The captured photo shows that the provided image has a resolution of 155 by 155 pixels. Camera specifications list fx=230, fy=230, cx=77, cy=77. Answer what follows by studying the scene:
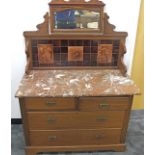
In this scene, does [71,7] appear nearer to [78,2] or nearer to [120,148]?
[78,2]

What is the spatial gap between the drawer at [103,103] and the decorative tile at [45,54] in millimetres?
556

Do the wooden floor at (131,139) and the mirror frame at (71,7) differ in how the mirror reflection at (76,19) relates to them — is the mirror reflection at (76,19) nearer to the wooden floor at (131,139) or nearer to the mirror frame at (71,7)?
Result: the mirror frame at (71,7)

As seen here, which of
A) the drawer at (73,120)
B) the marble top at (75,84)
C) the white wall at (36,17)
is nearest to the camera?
the marble top at (75,84)

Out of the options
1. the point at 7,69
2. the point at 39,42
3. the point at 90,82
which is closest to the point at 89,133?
the point at 90,82

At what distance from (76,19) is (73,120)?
2.88 feet

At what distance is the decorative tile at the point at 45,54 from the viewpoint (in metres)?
2.13

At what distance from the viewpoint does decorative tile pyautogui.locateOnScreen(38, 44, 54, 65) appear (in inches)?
84.0

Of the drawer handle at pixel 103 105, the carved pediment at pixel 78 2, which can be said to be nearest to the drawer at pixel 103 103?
the drawer handle at pixel 103 105

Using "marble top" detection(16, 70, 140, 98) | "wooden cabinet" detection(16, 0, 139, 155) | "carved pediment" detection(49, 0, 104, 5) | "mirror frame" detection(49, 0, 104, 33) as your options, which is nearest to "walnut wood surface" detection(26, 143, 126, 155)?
"wooden cabinet" detection(16, 0, 139, 155)

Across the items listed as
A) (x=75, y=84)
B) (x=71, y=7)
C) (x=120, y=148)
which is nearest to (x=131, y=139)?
(x=120, y=148)

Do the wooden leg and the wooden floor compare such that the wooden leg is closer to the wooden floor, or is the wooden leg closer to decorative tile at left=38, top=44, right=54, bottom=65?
the wooden floor

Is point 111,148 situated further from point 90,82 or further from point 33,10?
point 33,10

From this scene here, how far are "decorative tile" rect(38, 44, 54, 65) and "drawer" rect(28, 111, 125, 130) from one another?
1.72 ft

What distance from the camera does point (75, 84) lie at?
1934 mm
